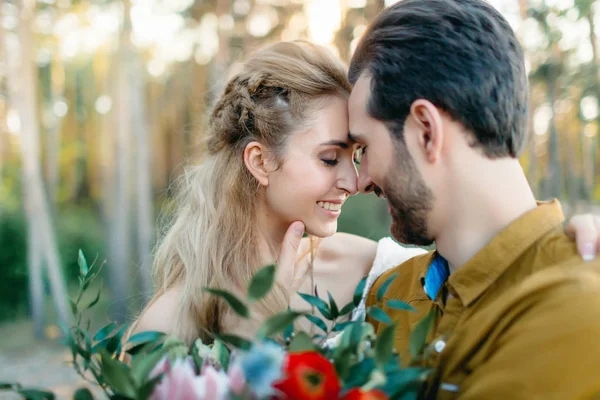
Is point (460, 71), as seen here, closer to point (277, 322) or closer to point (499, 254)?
point (499, 254)

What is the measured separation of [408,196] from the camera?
206 cm

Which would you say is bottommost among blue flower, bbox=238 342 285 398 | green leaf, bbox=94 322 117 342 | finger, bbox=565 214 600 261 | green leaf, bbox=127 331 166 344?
green leaf, bbox=94 322 117 342

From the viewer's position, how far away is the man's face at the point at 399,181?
6.70ft

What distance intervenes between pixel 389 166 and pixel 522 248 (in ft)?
1.70

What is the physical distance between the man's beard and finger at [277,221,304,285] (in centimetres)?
94

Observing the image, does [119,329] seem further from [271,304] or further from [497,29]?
[497,29]

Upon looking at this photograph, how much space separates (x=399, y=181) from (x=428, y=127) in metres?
0.20

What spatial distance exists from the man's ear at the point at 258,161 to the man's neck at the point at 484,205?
1294 mm

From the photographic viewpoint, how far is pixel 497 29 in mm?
2020

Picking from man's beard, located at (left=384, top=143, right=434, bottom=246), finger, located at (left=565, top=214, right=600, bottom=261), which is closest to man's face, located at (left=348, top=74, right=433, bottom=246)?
man's beard, located at (left=384, top=143, right=434, bottom=246)

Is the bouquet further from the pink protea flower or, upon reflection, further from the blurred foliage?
the blurred foliage

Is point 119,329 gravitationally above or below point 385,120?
below

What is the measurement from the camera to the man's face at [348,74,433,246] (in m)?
2.04

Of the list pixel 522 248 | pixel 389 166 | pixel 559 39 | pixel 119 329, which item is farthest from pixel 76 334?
pixel 559 39
